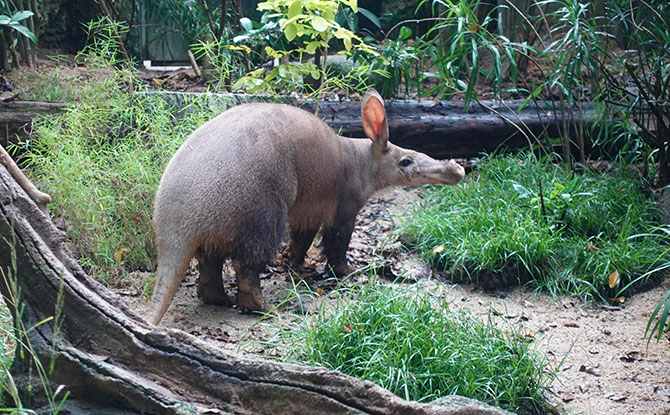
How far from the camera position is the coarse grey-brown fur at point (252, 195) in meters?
3.88

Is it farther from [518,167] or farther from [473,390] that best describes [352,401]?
[518,167]

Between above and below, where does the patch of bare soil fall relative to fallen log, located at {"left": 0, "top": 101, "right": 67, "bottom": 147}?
below

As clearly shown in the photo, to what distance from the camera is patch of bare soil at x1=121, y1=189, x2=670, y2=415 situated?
3.52m

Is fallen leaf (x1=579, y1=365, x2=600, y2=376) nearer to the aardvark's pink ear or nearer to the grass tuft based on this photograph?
the aardvark's pink ear

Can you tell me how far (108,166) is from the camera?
4.83 m

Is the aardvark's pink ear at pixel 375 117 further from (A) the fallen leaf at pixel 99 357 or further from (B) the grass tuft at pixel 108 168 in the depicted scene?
(A) the fallen leaf at pixel 99 357

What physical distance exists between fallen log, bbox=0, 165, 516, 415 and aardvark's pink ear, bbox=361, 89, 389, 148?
9.78ft

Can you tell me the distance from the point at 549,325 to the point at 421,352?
1502mm

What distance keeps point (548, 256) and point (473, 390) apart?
7.10ft

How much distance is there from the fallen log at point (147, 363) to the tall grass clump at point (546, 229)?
273 cm

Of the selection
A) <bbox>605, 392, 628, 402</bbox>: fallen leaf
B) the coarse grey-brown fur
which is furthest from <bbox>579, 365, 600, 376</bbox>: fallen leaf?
the coarse grey-brown fur

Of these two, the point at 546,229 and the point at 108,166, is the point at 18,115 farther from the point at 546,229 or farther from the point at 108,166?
the point at 546,229

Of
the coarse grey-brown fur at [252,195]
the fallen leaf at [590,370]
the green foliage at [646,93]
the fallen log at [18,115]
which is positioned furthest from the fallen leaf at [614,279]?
the fallen log at [18,115]

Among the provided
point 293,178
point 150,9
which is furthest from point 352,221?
point 150,9
